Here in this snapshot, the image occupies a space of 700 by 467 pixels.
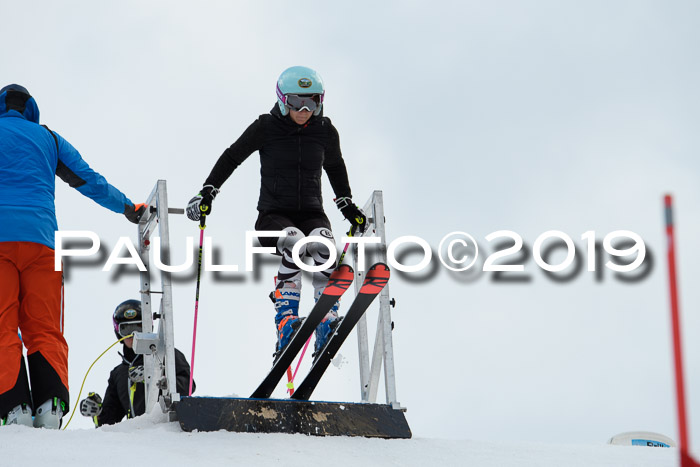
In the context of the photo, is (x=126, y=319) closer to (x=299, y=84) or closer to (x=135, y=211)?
(x=135, y=211)

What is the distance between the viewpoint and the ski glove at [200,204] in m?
6.01

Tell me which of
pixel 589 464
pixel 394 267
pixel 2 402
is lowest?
pixel 589 464

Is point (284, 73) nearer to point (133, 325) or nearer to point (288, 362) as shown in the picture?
point (288, 362)

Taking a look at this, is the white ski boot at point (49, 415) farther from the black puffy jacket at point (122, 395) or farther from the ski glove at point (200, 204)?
the black puffy jacket at point (122, 395)

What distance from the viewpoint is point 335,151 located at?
658cm

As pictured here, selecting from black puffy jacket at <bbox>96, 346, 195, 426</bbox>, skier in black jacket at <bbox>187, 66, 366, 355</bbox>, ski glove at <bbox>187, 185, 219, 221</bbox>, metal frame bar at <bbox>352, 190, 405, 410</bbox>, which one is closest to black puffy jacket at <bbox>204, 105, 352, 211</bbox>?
skier in black jacket at <bbox>187, 66, 366, 355</bbox>

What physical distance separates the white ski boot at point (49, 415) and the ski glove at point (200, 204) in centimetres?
153

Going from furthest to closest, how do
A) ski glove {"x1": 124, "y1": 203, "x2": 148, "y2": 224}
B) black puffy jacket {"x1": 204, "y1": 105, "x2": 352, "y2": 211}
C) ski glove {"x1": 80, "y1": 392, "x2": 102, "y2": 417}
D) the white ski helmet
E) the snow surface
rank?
ski glove {"x1": 80, "y1": 392, "x2": 102, "y2": 417} < ski glove {"x1": 124, "y1": 203, "x2": 148, "y2": 224} < black puffy jacket {"x1": 204, "y1": 105, "x2": 352, "y2": 211} < the white ski helmet < the snow surface

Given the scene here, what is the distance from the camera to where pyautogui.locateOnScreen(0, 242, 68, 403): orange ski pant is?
5.28 meters

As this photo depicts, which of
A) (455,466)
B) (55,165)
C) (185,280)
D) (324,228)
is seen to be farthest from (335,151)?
(455,466)

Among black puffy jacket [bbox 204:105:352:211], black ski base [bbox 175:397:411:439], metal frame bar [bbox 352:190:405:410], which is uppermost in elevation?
black puffy jacket [bbox 204:105:352:211]

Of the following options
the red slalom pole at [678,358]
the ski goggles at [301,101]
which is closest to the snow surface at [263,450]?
the ski goggles at [301,101]

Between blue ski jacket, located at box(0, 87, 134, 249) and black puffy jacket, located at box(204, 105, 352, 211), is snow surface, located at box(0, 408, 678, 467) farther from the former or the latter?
black puffy jacket, located at box(204, 105, 352, 211)

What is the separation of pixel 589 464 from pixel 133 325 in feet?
14.5
